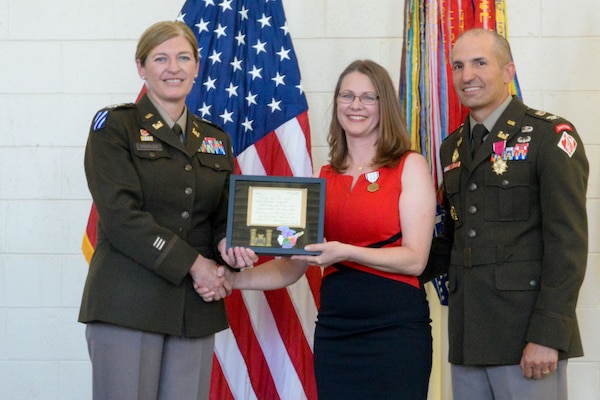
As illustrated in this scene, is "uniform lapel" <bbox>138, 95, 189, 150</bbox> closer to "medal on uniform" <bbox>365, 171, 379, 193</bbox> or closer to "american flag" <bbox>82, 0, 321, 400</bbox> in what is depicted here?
"medal on uniform" <bbox>365, 171, 379, 193</bbox>

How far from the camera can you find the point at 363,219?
2.52 metres

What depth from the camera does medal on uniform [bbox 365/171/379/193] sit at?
255cm

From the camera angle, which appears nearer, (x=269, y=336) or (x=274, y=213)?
(x=274, y=213)

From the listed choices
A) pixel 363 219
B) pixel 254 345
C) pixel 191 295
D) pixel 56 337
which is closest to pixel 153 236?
pixel 191 295

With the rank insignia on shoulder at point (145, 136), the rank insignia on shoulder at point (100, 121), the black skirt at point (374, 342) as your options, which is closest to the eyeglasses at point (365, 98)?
the black skirt at point (374, 342)

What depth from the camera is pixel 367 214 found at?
252 cm

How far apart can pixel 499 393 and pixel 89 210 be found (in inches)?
82.0

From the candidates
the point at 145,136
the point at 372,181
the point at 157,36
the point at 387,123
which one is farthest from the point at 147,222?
the point at 387,123

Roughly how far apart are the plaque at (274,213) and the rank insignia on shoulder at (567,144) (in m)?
0.71

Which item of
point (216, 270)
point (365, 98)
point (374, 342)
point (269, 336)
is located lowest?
point (269, 336)

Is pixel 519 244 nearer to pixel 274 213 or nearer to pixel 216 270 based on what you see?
pixel 274 213

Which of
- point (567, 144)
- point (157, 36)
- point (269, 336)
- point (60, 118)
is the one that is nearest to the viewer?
point (567, 144)

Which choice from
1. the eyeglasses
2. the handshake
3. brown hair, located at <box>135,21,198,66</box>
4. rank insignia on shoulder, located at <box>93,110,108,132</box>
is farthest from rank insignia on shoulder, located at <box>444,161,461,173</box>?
rank insignia on shoulder, located at <box>93,110,108,132</box>

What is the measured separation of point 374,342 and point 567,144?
83 centimetres
